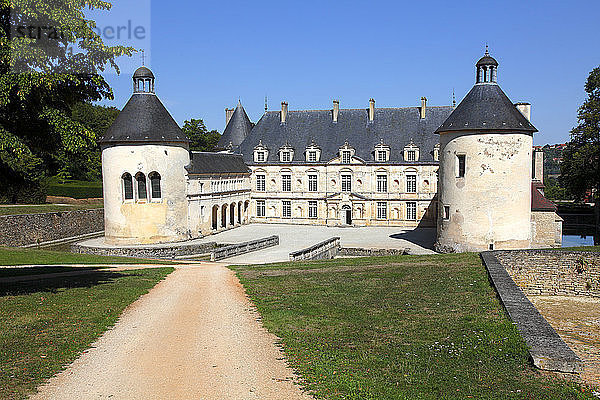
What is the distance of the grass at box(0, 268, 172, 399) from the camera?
7883 mm

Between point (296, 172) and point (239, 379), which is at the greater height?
point (296, 172)

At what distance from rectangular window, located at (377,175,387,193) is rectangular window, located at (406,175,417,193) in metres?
1.76

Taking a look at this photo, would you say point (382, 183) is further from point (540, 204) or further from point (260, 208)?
point (540, 204)

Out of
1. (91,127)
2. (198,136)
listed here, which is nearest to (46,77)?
(91,127)

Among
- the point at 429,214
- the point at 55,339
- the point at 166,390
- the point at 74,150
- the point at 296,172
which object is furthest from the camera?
the point at 296,172

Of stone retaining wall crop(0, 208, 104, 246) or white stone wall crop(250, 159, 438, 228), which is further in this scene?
white stone wall crop(250, 159, 438, 228)

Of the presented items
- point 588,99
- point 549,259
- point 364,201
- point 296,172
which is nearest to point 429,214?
point 364,201

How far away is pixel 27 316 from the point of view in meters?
10.7

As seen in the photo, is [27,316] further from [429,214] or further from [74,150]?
[429,214]

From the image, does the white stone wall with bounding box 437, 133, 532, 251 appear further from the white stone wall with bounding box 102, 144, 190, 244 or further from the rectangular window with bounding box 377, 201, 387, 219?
the white stone wall with bounding box 102, 144, 190, 244

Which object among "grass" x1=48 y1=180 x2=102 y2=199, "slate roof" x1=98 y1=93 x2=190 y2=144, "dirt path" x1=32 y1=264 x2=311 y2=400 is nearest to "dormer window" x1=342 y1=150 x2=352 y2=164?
"slate roof" x1=98 y1=93 x2=190 y2=144

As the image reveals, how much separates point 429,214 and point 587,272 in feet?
83.8

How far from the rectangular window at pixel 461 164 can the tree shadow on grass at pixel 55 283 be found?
58.2 feet

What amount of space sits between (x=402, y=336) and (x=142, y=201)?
1057 inches
